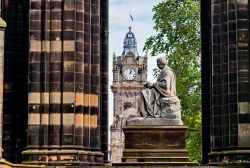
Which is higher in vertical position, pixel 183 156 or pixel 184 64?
pixel 184 64

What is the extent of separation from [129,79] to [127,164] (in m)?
138

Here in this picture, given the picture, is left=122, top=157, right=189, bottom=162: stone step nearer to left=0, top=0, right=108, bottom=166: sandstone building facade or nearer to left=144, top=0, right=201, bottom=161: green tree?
left=0, top=0, right=108, bottom=166: sandstone building facade

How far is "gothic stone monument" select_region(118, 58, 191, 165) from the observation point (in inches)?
1497

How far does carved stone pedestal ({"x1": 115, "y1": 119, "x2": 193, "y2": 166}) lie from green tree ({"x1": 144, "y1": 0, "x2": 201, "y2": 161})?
51.5ft

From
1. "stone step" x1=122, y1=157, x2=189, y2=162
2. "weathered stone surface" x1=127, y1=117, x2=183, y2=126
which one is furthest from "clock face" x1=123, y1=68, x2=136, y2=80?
"stone step" x1=122, y1=157, x2=189, y2=162

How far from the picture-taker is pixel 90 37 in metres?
39.5

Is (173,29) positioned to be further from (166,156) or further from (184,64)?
(166,156)

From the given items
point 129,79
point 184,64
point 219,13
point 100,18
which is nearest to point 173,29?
point 184,64

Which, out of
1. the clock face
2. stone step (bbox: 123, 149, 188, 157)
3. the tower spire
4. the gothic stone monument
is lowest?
stone step (bbox: 123, 149, 188, 157)

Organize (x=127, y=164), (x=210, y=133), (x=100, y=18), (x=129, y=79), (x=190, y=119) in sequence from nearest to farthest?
1. (x=127, y=164)
2. (x=210, y=133)
3. (x=100, y=18)
4. (x=190, y=119)
5. (x=129, y=79)

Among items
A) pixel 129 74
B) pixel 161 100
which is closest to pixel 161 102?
pixel 161 100

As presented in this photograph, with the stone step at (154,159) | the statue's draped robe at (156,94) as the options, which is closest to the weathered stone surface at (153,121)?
the statue's draped robe at (156,94)

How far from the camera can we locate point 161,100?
38594 mm

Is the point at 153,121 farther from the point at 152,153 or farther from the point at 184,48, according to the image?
the point at 184,48
